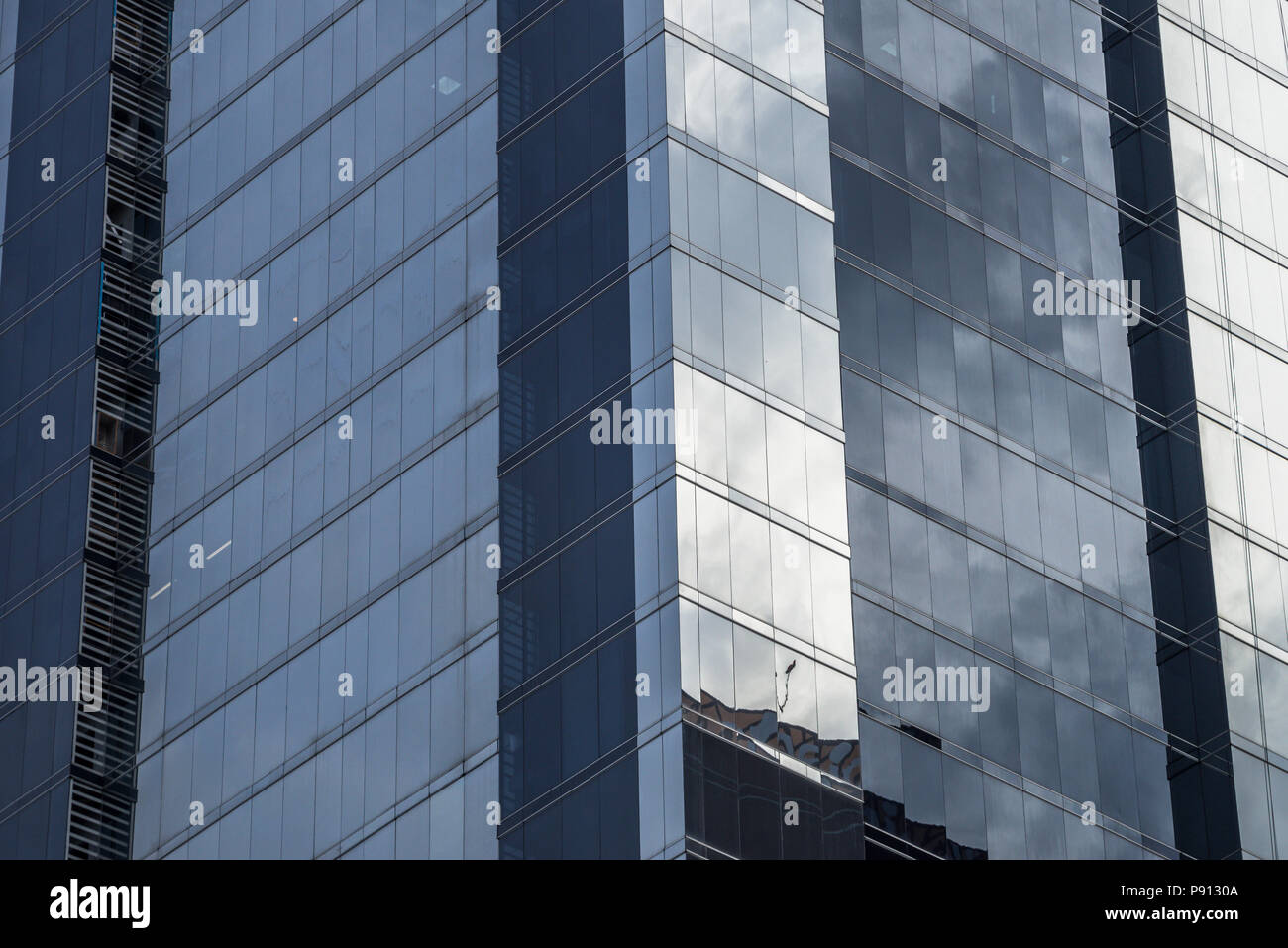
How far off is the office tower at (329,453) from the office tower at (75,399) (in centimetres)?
93

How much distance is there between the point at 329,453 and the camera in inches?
2697

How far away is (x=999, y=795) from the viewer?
61750 mm

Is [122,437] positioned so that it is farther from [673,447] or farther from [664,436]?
[673,447]

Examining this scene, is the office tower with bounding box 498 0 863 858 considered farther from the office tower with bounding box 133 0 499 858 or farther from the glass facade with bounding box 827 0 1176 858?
the office tower with bounding box 133 0 499 858

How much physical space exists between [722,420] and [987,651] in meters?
9.32

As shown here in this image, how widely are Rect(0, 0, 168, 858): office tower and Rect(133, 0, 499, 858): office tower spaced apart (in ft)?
3.04

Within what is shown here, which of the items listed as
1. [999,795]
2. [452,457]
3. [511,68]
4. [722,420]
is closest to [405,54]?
[511,68]

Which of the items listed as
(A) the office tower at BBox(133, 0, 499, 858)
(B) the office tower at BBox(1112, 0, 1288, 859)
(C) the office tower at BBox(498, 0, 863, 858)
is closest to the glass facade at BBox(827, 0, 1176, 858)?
(B) the office tower at BBox(1112, 0, 1288, 859)

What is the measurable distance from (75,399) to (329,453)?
1077 cm

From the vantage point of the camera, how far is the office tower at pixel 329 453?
63.5 metres

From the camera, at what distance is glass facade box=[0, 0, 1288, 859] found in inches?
2287

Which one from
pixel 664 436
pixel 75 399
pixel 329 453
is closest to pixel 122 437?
pixel 75 399

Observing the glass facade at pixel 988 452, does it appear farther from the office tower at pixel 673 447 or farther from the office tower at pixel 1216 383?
the office tower at pixel 673 447

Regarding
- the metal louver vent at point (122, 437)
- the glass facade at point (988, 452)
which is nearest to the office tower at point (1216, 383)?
the glass facade at point (988, 452)
